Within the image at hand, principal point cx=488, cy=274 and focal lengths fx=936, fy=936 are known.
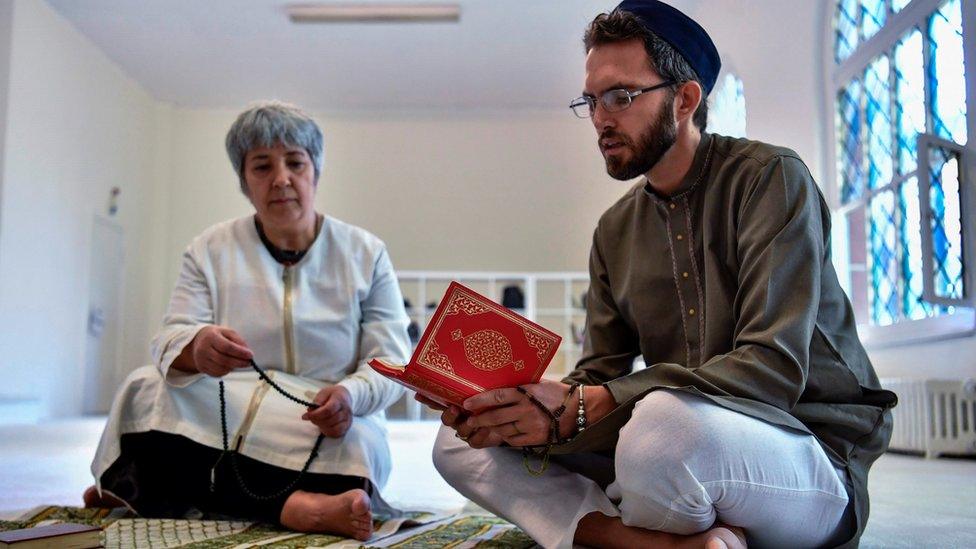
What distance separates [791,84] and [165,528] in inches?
264

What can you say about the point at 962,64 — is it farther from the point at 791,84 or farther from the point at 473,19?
the point at 473,19

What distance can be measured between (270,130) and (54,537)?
1.26 metres

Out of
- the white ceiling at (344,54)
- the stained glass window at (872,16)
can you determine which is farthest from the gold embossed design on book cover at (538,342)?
the white ceiling at (344,54)

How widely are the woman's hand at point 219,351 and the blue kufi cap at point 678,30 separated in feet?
3.89

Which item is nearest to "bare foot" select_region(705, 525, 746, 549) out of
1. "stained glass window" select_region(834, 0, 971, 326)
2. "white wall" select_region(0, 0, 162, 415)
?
"stained glass window" select_region(834, 0, 971, 326)

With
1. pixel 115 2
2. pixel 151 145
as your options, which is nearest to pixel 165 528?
pixel 115 2

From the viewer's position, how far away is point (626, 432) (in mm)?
1512

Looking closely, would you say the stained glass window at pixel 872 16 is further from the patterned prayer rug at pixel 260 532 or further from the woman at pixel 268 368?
the patterned prayer rug at pixel 260 532

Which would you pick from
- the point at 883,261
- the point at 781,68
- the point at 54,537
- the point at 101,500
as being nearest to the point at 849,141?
the point at 883,261

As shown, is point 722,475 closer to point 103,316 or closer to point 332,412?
point 332,412

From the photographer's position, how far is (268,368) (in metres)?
2.62

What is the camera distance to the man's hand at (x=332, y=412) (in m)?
2.34

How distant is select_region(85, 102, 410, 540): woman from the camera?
243cm

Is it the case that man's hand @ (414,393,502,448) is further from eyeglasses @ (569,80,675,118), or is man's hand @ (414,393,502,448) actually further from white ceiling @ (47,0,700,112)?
white ceiling @ (47,0,700,112)
